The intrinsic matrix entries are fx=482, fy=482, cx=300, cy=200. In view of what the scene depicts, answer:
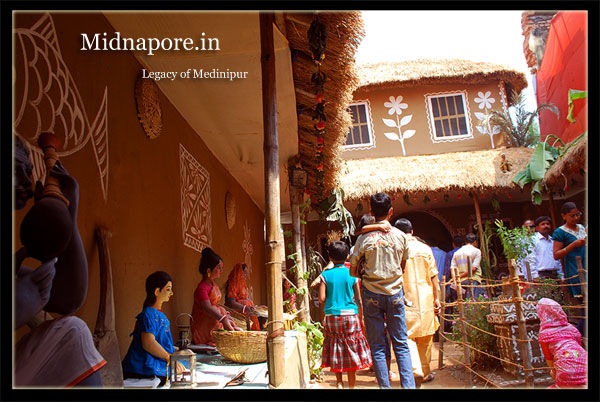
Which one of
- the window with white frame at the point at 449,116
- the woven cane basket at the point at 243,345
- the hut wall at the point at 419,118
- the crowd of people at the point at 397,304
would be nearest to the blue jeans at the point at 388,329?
the crowd of people at the point at 397,304

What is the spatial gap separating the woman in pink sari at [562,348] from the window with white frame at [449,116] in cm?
1060

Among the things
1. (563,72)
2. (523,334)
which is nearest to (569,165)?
(563,72)

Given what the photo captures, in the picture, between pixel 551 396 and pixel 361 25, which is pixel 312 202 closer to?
pixel 361 25

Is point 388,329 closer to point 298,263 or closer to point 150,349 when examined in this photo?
point 150,349

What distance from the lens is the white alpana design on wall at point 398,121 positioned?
13438mm

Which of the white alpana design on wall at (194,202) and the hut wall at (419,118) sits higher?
the hut wall at (419,118)

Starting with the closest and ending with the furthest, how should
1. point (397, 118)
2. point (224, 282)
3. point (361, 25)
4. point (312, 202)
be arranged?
point (361, 25) < point (224, 282) < point (312, 202) < point (397, 118)

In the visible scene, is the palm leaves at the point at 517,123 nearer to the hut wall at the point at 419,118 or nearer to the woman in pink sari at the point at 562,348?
the hut wall at the point at 419,118

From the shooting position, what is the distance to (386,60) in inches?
574

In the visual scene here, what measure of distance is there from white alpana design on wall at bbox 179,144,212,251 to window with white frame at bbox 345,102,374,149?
7.54m

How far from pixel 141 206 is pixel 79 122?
1.20m

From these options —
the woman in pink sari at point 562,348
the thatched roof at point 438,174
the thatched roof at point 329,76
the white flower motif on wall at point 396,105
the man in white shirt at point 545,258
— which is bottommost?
the woman in pink sari at point 562,348

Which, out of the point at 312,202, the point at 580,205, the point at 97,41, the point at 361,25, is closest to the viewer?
the point at 97,41

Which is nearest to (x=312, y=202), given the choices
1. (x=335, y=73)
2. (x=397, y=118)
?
(x=335, y=73)
